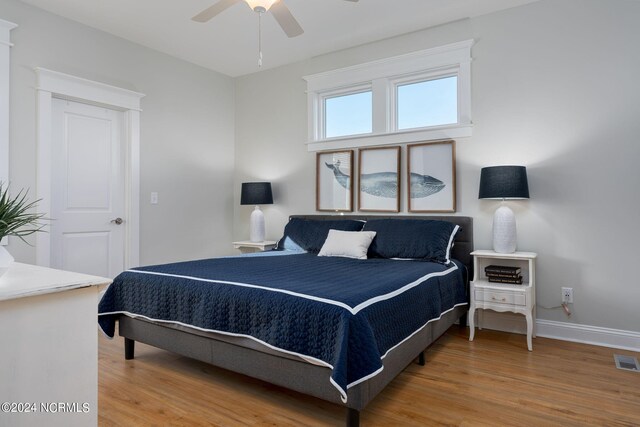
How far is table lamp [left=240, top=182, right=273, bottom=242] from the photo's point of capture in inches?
178

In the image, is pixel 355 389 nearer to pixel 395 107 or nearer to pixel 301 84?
pixel 395 107

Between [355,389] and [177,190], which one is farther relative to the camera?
[177,190]

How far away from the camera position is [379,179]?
400 cm

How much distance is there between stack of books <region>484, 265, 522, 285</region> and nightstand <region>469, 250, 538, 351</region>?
4 cm

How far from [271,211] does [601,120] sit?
131 inches

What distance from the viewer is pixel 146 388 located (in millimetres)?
2293

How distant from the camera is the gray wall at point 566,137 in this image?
296 cm

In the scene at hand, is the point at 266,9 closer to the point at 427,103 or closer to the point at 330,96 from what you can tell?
the point at 427,103

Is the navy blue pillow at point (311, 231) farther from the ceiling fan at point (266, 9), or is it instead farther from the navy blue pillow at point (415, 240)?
the ceiling fan at point (266, 9)

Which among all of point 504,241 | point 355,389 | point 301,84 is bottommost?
point 355,389

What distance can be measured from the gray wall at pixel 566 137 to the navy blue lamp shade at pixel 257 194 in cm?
206

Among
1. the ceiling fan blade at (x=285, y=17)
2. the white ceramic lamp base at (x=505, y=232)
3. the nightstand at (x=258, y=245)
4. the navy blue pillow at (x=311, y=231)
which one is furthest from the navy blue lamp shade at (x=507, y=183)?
the nightstand at (x=258, y=245)

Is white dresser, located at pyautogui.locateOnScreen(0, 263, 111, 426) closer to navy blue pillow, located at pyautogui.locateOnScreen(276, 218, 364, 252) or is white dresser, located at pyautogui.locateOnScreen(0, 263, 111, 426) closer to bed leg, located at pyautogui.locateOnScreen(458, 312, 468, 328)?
navy blue pillow, located at pyautogui.locateOnScreen(276, 218, 364, 252)

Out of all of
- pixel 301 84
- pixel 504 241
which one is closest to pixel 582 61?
pixel 504 241
